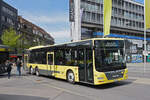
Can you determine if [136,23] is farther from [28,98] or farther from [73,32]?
[28,98]

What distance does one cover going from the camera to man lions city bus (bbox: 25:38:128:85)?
359 inches

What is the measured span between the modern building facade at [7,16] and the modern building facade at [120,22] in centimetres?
2387

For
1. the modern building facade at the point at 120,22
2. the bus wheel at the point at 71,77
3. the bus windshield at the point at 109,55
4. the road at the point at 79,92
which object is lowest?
the road at the point at 79,92

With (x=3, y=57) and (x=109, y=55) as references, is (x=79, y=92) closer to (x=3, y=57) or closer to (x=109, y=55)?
(x=109, y=55)

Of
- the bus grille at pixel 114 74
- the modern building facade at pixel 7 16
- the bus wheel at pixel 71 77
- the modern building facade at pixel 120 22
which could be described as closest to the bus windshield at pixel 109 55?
the bus grille at pixel 114 74

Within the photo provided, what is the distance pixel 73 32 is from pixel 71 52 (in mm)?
34106

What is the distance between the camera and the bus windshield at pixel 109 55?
9.12 meters

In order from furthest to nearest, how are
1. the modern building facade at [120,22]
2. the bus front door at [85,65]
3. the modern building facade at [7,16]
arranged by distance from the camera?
the modern building facade at [7,16], the modern building facade at [120,22], the bus front door at [85,65]

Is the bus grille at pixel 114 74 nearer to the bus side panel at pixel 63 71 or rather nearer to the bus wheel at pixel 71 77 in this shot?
the bus side panel at pixel 63 71

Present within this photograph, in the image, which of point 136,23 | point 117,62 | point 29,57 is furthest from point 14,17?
point 117,62

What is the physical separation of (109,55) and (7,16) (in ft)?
172

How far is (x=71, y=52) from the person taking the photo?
11.0 metres

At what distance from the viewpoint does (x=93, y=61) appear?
9102 mm

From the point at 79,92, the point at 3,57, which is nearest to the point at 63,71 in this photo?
the point at 79,92
